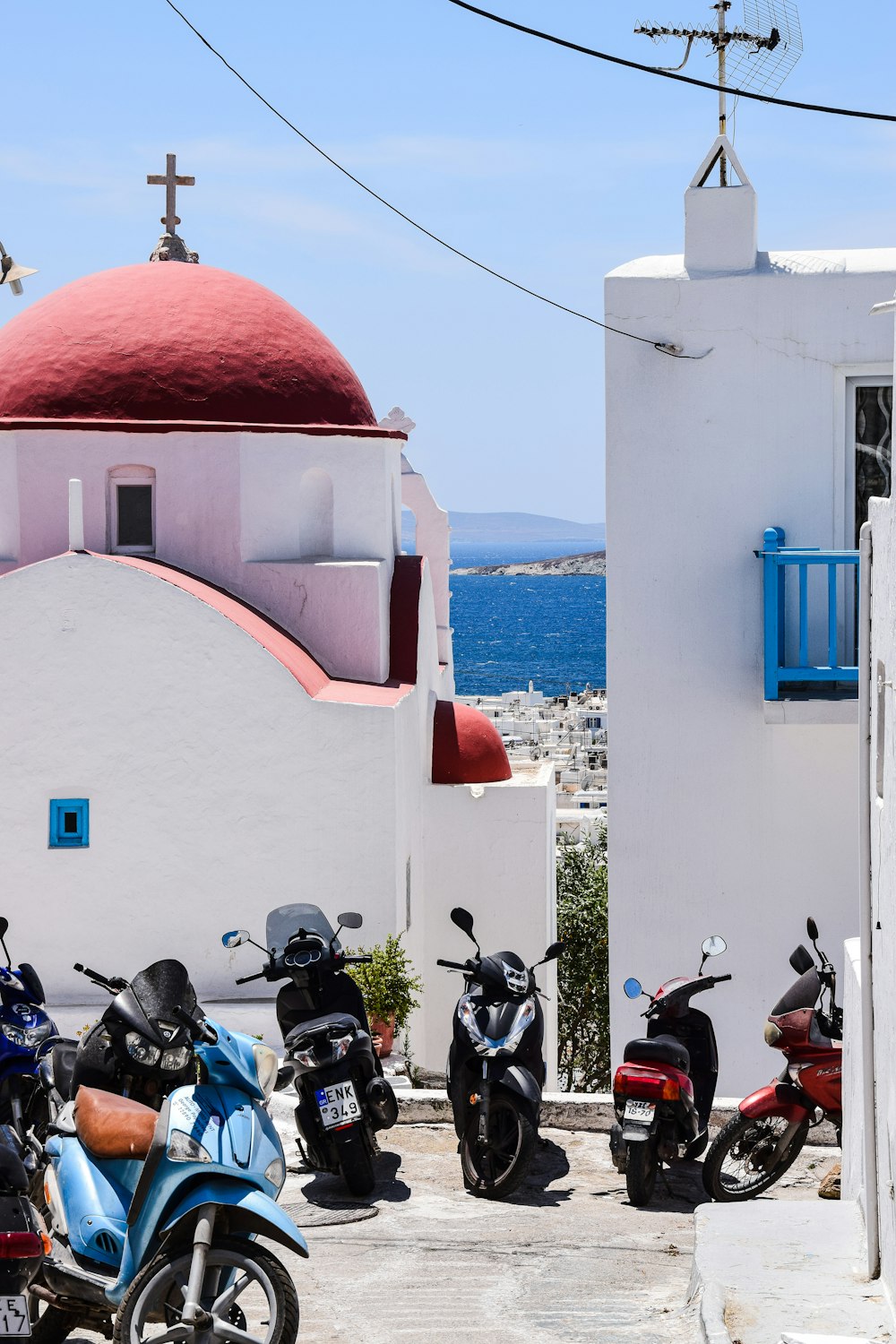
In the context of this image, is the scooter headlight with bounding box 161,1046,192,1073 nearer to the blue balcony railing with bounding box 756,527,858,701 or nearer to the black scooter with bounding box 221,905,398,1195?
the black scooter with bounding box 221,905,398,1195

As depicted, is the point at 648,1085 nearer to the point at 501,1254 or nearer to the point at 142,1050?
the point at 501,1254

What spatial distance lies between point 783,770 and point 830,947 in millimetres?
1020

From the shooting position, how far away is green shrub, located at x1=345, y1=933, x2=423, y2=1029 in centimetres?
1028

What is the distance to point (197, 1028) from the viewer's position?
202 inches

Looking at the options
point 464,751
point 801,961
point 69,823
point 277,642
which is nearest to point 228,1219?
point 801,961

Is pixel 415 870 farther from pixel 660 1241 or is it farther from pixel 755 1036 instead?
pixel 660 1241

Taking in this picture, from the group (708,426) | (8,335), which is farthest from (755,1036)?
(8,335)

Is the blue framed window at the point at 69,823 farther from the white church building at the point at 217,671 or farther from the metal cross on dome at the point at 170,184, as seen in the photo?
the metal cross on dome at the point at 170,184

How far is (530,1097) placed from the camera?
23.4ft

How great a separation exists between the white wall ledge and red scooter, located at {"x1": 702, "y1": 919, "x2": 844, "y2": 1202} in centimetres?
201

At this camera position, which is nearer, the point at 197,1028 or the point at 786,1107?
the point at 197,1028

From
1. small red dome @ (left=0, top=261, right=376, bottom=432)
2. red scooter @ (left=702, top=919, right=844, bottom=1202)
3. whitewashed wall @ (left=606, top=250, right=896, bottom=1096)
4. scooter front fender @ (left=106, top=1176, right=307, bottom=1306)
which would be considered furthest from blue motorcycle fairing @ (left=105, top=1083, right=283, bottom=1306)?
small red dome @ (left=0, top=261, right=376, bottom=432)

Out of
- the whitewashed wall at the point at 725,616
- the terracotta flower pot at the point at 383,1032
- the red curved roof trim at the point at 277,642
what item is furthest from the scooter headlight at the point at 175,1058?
the red curved roof trim at the point at 277,642

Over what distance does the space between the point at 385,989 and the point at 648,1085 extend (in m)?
3.66
